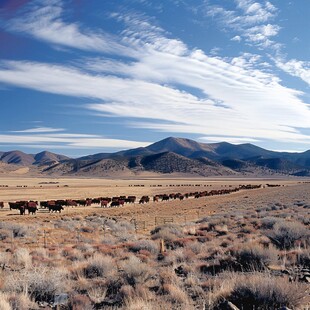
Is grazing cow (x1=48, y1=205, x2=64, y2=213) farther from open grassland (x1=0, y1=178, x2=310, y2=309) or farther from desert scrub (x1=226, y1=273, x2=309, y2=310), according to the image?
desert scrub (x1=226, y1=273, x2=309, y2=310)

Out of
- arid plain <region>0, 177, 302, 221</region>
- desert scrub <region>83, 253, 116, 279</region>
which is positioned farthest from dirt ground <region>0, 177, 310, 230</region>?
desert scrub <region>83, 253, 116, 279</region>

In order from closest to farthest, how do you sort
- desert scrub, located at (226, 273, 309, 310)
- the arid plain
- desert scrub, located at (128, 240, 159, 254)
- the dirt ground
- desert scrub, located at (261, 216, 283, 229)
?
desert scrub, located at (226, 273, 309, 310), desert scrub, located at (128, 240, 159, 254), desert scrub, located at (261, 216, 283, 229), the dirt ground, the arid plain

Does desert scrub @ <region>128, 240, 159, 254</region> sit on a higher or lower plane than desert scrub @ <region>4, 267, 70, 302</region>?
lower

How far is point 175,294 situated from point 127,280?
5.81 ft

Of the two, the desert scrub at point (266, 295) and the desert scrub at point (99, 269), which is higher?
the desert scrub at point (266, 295)

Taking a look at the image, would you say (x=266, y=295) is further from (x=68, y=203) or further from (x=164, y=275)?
(x=68, y=203)

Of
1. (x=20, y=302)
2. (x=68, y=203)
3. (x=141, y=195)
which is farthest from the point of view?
(x=141, y=195)

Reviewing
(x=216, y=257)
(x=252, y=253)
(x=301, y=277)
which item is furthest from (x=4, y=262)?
(x=301, y=277)

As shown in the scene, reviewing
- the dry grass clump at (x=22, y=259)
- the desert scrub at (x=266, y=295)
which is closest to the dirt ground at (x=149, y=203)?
the dry grass clump at (x=22, y=259)

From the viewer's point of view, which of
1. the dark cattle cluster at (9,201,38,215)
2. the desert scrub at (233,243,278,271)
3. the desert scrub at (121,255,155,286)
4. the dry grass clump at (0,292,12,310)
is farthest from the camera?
the dark cattle cluster at (9,201,38,215)

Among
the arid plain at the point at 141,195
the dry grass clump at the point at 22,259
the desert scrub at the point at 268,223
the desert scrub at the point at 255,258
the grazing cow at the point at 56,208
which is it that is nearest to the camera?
the desert scrub at the point at 255,258

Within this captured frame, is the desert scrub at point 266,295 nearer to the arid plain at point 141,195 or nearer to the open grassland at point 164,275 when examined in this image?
the open grassland at point 164,275

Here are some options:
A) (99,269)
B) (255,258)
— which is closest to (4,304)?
(99,269)

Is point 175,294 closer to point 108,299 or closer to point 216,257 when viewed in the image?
point 108,299
